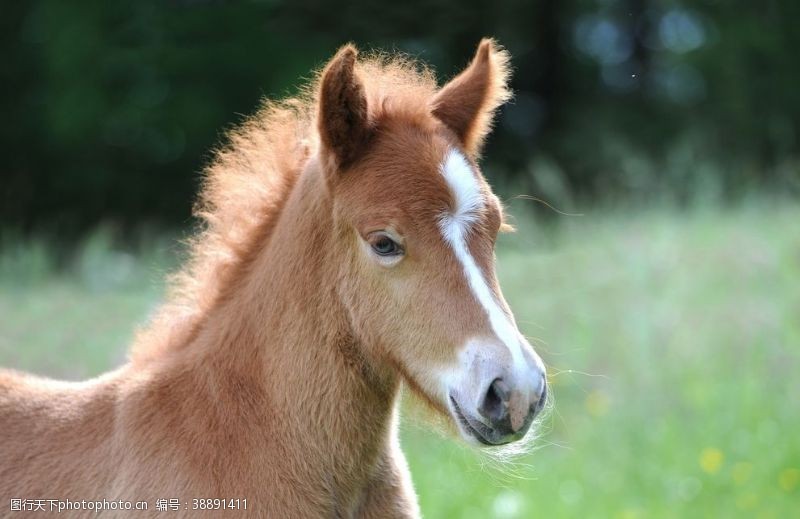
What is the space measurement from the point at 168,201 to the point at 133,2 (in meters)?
3.76

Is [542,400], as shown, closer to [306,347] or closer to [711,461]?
[306,347]

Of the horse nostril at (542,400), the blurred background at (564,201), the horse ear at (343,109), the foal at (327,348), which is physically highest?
the blurred background at (564,201)

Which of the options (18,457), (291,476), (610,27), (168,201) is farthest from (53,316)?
(610,27)

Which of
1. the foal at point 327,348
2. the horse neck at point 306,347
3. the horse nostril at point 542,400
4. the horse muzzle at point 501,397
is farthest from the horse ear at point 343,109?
the horse nostril at point 542,400

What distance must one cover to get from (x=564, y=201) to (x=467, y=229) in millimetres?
8101

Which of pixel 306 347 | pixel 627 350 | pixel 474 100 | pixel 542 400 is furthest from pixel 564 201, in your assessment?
pixel 542 400

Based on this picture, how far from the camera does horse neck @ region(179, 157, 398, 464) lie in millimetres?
3338

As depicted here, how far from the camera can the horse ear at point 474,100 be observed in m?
3.63

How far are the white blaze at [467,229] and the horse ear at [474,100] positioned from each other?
1.11ft

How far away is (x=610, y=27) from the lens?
22.7m

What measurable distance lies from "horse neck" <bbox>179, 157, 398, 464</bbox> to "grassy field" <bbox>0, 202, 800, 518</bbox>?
1.04ft

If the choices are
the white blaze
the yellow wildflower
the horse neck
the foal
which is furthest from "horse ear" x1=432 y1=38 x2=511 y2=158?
the yellow wildflower

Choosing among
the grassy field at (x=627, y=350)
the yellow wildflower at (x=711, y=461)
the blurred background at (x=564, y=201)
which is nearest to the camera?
the grassy field at (x=627, y=350)

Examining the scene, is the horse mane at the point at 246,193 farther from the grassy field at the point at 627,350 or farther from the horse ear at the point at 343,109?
the grassy field at the point at 627,350
